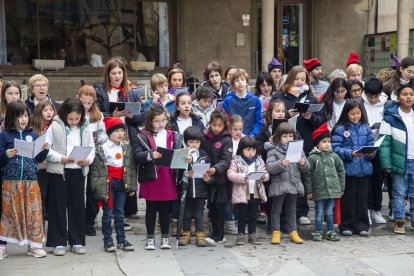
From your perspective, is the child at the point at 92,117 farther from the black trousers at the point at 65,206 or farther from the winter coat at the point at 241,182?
the winter coat at the point at 241,182

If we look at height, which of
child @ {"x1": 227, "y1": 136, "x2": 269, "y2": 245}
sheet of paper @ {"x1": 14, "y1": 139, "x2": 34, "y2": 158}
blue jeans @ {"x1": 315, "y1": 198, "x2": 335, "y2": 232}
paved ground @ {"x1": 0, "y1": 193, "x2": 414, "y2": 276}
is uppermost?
sheet of paper @ {"x1": 14, "y1": 139, "x2": 34, "y2": 158}

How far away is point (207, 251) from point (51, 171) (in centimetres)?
192

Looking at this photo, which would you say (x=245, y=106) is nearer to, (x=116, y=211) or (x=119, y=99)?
(x=119, y=99)

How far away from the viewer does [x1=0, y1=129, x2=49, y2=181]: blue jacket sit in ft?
22.2

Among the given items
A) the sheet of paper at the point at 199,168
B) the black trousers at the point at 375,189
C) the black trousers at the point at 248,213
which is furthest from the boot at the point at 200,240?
the black trousers at the point at 375,189

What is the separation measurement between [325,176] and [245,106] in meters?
1.34

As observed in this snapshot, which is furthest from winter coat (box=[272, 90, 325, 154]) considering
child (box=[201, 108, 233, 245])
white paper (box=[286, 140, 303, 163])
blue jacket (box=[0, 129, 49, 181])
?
blue jacket (box=[0, 129, 49, 181])

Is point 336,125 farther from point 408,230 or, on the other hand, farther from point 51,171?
point 51,171

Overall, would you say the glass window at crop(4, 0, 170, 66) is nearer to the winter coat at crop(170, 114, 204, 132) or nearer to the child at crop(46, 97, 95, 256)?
the winter coat at crop(170, 114, 204, 132)

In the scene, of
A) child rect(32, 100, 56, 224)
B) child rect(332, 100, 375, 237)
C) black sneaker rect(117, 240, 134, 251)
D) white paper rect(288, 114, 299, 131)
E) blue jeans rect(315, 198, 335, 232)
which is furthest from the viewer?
white paper rect(288, 114, 299, 131)

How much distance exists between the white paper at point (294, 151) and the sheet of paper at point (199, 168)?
901 mm

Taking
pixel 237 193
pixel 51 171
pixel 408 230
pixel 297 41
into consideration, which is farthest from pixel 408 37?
pixel 51 171

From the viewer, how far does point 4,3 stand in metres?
16.6

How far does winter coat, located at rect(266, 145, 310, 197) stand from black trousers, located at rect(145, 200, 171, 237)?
1.23 metres
